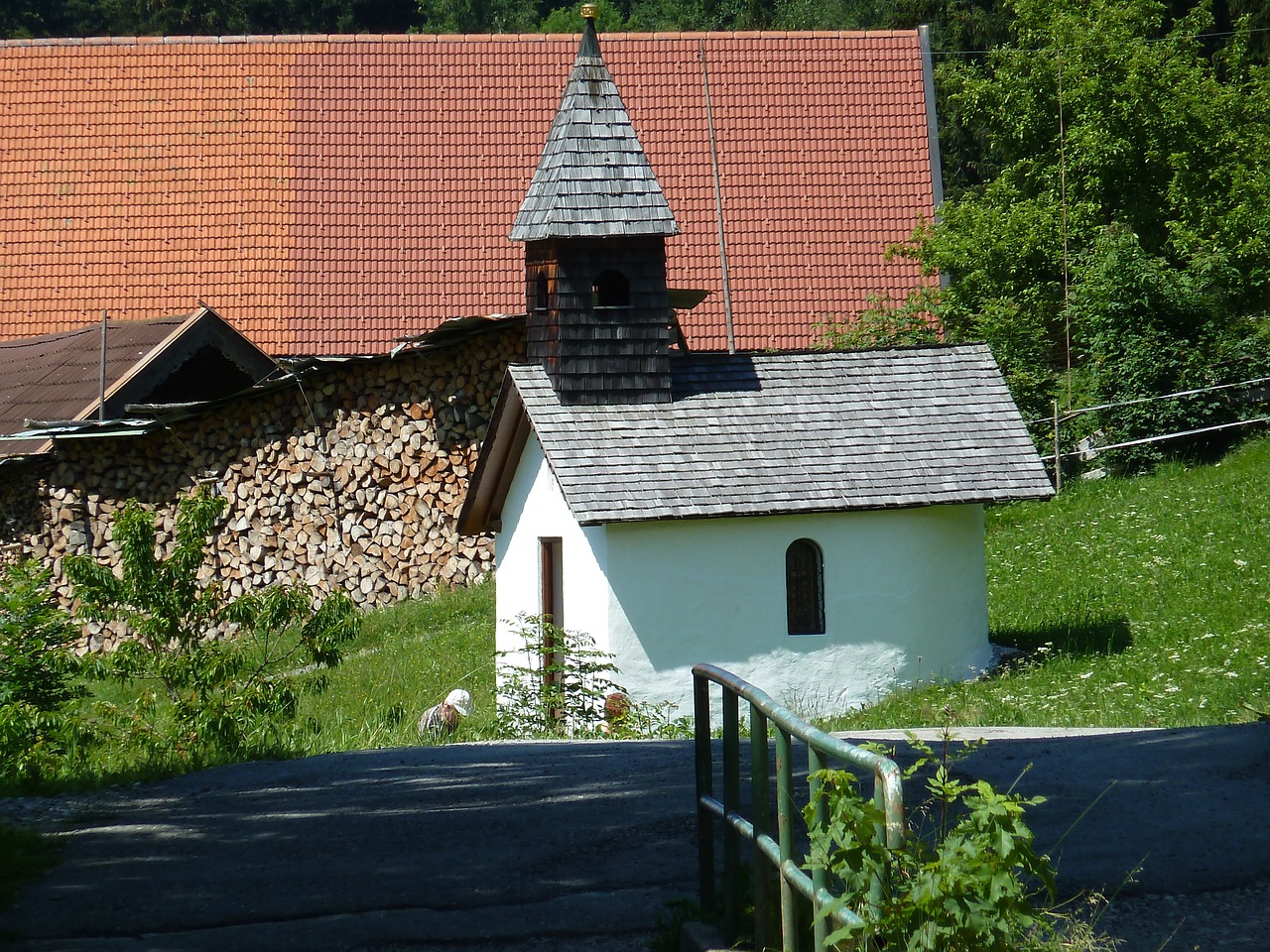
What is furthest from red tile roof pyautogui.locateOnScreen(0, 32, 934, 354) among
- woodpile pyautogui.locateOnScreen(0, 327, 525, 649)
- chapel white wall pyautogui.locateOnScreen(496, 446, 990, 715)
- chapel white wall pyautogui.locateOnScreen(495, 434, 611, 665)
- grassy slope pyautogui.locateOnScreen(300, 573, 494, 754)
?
chapel white wall pyautogui.locateOnScreen(496, 446, 990, 715)

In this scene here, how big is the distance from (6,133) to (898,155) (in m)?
14.4

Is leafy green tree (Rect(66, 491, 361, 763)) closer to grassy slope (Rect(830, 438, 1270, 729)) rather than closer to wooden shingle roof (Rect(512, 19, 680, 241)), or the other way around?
grassy slope (Rect(830, 438, 1270, 729))

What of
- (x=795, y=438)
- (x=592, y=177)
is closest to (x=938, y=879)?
(x=795, y=438)

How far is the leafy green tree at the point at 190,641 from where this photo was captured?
1017 cm

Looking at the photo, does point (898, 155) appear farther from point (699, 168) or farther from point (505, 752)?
point (505, 752)

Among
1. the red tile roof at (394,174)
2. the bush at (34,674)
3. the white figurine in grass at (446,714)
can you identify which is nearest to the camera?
the bush at (34,674)

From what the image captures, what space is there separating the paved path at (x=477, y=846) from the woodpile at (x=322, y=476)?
10747 mm

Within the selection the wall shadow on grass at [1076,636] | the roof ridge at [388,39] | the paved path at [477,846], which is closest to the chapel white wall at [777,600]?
the wall shadow on grass at [1076,636]

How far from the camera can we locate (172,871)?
6.41 m

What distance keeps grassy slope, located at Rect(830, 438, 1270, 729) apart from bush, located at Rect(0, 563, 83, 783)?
20.4 ft

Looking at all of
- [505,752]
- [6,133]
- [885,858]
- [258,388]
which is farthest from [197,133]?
[885,858]

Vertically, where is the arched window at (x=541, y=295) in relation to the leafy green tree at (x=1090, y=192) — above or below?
below

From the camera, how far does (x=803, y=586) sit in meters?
14.8

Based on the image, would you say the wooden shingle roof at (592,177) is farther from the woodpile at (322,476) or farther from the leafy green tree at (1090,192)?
the leafy green tree at (1090,192)
